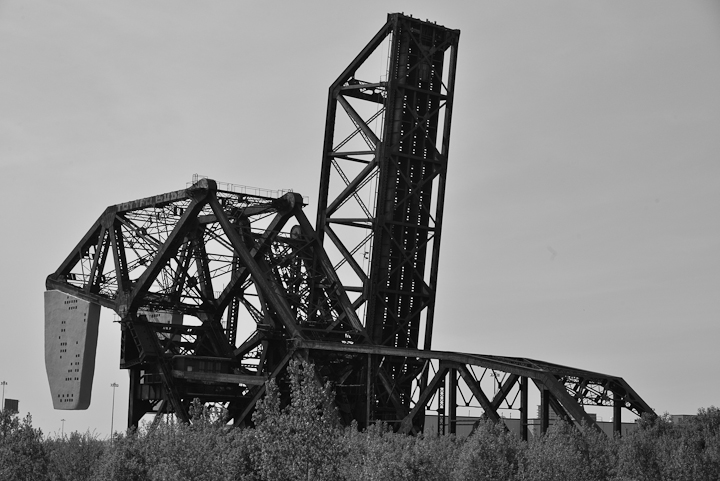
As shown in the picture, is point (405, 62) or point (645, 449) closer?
point (645, 449)

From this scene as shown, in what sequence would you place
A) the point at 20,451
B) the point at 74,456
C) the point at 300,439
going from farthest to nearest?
the point at 74,456 < the point at 20,451 < the point at 300,439

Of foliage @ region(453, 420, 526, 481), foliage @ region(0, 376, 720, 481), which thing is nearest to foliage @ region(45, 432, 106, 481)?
foliage @ region(0, 376, 720, 481)

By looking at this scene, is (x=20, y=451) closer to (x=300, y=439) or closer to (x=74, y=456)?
(x=74, y=456)

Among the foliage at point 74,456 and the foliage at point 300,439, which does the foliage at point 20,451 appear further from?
the foliage at point 300,439

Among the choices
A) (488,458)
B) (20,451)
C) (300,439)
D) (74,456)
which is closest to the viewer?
(300,439)

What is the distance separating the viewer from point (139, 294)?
76.9m

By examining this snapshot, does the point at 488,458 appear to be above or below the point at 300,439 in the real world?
below

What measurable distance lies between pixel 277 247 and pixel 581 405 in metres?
25.3

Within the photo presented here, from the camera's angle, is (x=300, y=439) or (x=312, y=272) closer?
(x=300, y=439)

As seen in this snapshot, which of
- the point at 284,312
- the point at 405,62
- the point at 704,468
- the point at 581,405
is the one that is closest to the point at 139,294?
the point at 284,312

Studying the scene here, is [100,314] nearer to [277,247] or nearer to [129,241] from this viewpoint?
[129,241]

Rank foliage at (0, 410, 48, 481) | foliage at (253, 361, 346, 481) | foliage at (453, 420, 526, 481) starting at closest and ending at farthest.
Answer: foliage at (253, 361, 346, 481), foliage at (453, 420, 526, 481), foliage at (0, 410, 48, 481)

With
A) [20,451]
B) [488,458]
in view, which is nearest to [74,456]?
[20,451]

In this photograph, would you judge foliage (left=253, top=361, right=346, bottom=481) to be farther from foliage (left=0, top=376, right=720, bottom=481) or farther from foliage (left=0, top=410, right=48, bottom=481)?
foliage (left=0, top=410, right=48, bottom=481)
